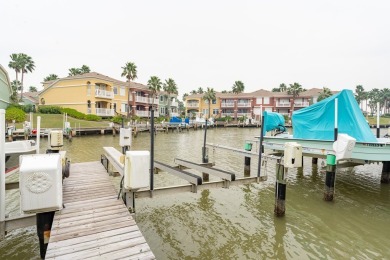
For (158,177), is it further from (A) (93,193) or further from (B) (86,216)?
(B) (86,216)

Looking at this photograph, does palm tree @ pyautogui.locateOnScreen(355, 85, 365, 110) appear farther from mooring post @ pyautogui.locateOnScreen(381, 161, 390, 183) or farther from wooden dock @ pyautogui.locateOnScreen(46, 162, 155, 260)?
wooden dock @ pyautogui.locateOnScreen(46, 162, 155, 260)

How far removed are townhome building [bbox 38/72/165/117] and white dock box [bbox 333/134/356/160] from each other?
3393cm

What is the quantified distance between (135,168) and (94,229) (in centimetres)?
137

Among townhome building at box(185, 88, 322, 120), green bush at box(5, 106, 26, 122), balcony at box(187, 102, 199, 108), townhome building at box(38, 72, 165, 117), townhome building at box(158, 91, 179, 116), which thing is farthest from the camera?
balcony at box(187, 102, 199, 108)

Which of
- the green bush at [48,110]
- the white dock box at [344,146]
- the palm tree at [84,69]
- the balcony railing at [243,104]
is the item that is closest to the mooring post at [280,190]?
the white dock box at [344,146]

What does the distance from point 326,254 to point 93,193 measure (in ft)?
20.2

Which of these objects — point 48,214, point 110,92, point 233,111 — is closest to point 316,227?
point 48,214

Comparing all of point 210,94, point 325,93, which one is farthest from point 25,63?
point 325,93

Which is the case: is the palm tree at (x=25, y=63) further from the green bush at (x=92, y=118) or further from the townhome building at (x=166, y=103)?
the townhome building at (x=166, y=103)

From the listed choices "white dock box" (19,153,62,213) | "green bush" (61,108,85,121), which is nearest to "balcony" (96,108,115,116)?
"green bush" (61,108,85,121)

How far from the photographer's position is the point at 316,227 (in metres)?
7.42

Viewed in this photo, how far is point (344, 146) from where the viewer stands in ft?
30.4

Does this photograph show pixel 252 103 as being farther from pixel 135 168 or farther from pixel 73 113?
pixel 135 168

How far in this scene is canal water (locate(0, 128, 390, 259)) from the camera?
6125mm
